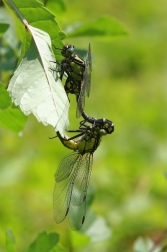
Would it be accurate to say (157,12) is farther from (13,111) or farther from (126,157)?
(13,111)

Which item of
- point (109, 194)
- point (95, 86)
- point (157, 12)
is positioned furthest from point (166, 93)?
point (109, 194)

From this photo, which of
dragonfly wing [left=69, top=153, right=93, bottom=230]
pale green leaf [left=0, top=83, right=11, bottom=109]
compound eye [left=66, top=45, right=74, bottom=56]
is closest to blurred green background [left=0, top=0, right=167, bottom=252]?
dragonfly wing [left=69, top=153, right=93, bottom=230]

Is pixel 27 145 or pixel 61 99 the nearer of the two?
pixel 61 99

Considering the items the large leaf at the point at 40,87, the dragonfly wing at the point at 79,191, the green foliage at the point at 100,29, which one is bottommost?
the dragonfly wing at the point at 79,191

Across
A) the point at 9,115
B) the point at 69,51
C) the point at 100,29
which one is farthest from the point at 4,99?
the point at 100,29

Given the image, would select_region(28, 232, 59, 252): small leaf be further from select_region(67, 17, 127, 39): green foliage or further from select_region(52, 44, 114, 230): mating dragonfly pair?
select_region(67, 17, 127, 39): green foliage

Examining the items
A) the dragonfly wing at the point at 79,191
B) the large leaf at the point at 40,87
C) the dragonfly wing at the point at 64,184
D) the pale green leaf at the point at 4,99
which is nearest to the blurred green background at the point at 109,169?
the dragonfly wing at the point at 79,191

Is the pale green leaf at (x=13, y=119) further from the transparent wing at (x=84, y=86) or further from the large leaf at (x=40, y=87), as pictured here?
the large leaf at (x=40, y=87)
